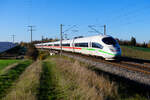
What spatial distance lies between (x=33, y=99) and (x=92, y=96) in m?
2.15

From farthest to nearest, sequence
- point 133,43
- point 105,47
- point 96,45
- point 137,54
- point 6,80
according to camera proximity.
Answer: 1. point 133,43
2. point 137,54
3. point 96,45
4. point 105,47
5. point 6,80

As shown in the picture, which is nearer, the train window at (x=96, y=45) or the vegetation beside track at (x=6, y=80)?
the vegetation beside track at (x=6, y=80)

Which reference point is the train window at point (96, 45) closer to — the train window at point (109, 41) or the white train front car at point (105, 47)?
the white train front car at point (105, 47)

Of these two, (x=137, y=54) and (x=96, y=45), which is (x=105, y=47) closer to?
(x=96, y=45)

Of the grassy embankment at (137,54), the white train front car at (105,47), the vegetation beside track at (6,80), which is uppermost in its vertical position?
the white train front car at (105,47)

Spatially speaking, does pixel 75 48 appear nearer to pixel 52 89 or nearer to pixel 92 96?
pixel 52 89

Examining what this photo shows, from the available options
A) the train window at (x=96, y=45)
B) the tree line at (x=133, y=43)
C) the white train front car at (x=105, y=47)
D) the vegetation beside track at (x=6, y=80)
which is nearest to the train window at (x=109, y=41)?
the white train front car at (x=105, y=47)

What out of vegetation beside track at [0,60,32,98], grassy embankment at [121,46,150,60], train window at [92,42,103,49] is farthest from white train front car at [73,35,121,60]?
grassy embankment at [121,46,150,60]

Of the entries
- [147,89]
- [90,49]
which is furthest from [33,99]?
[90,49]

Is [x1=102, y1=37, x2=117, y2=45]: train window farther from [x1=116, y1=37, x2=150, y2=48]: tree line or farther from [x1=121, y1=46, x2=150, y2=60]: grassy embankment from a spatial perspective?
[x1=116, y1=37, x2=150, y2=48]: tree line

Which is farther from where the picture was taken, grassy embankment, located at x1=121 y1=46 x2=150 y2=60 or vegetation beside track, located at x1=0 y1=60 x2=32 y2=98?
→ grassy embankment, located at x1=121 y1=46 x2=150 y2=60

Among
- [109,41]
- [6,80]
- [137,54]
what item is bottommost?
[6,80]

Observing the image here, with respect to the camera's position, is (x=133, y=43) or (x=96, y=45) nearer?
(x=96, y=45)

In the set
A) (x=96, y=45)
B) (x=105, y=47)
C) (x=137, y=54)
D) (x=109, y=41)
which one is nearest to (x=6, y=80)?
(x=105, y=47)
